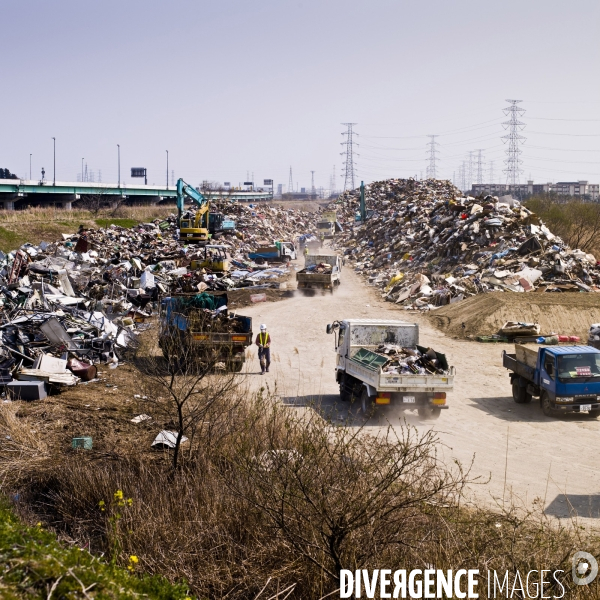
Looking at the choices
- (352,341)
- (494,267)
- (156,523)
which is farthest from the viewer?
(494,267)

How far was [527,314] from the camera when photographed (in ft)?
79.6

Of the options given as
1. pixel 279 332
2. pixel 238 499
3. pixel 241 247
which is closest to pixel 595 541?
pixel 238 499

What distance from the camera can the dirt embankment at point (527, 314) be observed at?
78.1 ft

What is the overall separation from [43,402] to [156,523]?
7695mm

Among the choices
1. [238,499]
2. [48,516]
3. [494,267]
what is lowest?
[48,516]

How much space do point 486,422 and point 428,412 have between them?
122 cm

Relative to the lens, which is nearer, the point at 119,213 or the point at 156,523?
the point at 156,523

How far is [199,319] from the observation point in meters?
18.6

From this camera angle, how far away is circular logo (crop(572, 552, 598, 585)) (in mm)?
6748

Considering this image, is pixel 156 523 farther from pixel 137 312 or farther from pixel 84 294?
pixel 84 294

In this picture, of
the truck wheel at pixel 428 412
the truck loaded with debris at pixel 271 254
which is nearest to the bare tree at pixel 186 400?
the truck wheel at pixel 428 412

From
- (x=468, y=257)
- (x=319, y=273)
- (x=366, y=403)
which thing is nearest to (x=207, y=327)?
(x=366, y=403)

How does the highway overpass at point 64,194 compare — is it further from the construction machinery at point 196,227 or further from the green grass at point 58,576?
the green grass at point 58,576

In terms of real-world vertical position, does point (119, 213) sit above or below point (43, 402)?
above
